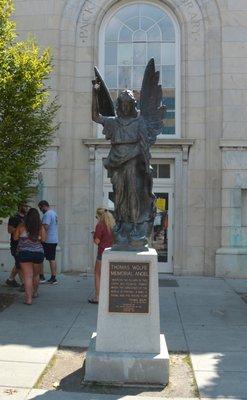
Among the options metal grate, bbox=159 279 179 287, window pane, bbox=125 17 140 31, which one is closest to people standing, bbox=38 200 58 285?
metal grate, bbox=159 279 179 287

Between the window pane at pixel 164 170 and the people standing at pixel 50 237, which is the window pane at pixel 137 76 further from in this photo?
the people standing at pixel 50 237

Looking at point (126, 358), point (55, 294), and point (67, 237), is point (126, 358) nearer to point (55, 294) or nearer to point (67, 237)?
point (55, 294)

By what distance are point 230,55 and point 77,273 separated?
723 centimetres

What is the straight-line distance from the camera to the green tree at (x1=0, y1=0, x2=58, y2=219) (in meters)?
8.70

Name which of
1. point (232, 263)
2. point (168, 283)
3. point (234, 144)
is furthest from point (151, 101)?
point (232, 263)

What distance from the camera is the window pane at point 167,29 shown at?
45.1 feet

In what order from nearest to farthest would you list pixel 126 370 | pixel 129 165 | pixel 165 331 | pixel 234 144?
pixel 126 370 < pixel 129 165 < pixel 165 331 < pixel 234 144

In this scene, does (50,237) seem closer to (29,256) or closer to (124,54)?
(29,256)

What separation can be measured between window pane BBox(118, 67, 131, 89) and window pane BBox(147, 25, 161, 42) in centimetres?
106

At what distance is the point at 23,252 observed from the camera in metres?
9.02

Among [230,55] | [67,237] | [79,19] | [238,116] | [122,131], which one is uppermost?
[79,19]

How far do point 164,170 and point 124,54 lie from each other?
353 centimetres

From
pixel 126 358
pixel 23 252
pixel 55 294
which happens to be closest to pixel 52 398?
pixel 126 358

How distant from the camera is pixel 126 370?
5305mm
